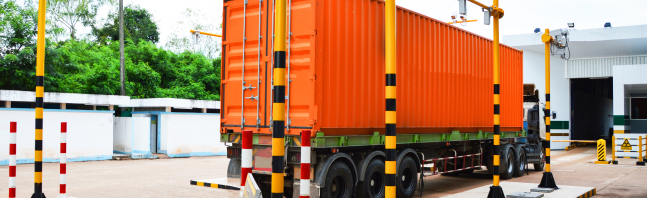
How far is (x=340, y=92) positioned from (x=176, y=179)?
Result: 6.98 m

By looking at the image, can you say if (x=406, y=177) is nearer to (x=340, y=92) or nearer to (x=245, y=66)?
(x=340, y=92)

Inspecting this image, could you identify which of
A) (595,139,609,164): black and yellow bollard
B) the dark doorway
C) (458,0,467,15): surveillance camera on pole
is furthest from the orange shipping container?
the dark doorway

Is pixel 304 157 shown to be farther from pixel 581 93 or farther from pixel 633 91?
pixel 581 93

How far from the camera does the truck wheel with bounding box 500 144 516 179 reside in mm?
14352

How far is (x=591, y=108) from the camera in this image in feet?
124

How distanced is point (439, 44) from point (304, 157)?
6.90 metres

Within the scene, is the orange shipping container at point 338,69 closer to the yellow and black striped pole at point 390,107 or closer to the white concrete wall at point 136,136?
the yellow and black striped pole at point 390,107

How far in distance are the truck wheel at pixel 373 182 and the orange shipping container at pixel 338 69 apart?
26.2 inches

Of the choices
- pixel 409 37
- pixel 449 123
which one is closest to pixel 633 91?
pixel 449 123

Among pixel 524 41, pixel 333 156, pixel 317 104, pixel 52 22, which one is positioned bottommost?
pixel 333 156

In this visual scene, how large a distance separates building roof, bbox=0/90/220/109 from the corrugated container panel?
18952mm

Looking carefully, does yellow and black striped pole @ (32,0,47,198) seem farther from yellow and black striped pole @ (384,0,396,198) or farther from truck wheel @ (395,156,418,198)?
truck wheel @ (395,156,418,198)

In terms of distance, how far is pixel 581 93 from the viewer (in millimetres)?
34156

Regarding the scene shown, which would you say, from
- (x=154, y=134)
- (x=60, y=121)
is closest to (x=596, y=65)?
(x=154, y=134)
